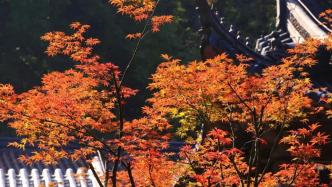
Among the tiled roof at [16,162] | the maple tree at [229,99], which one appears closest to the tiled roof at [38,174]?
the tiled roof at [16,162]

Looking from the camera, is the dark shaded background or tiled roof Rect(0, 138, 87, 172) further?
the dark shaded background

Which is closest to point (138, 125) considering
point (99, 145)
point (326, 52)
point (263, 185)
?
point (99, 145)

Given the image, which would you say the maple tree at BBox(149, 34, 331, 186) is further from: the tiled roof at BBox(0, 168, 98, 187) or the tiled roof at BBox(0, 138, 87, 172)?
the tiled roof at BBox(0, 138, 87, 172)

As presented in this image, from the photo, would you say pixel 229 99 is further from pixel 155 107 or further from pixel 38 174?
pixel 38 174

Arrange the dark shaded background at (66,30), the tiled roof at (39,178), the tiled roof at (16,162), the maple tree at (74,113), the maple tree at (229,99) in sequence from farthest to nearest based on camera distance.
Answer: the dark shaded background at (66,30)
the tiled roof at (16,162)
the tiled roof at (39,178)
the maple tree at (229,99)
the maple tree at (74,113)

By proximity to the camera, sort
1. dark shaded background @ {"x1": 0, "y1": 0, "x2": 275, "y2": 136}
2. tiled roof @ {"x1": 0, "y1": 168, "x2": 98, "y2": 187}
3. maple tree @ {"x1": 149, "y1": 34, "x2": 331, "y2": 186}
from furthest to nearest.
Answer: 1. dark shaded background @ {"x1": 0, "y1": 0, "x2": 275, "y2": 136}
2. tiled roof @ {"x1": 0, "y1": 168, "x2": 98, "y2": 187}
3. maple tree @ {"x1": 149, "y1": 34, "x2": 331, "y2": 186}

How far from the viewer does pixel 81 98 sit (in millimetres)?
7625

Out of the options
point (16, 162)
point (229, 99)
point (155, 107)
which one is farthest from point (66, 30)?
point (229, 99)

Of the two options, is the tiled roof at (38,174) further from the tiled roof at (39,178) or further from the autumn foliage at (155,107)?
the autumn foliage at (155,107)

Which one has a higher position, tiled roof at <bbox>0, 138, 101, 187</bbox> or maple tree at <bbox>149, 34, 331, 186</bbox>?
maple tree at <bbox>149, 34, 331, 186</bbox>

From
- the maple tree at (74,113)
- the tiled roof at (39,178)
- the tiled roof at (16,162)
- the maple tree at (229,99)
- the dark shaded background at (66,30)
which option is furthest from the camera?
the dark shaded background at (66,30)

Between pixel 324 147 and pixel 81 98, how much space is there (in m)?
5.58

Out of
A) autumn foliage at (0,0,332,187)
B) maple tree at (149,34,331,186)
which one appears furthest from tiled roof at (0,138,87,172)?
maple tree at (149,34,331,186)

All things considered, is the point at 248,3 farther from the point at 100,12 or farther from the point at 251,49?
the point at 251,49
